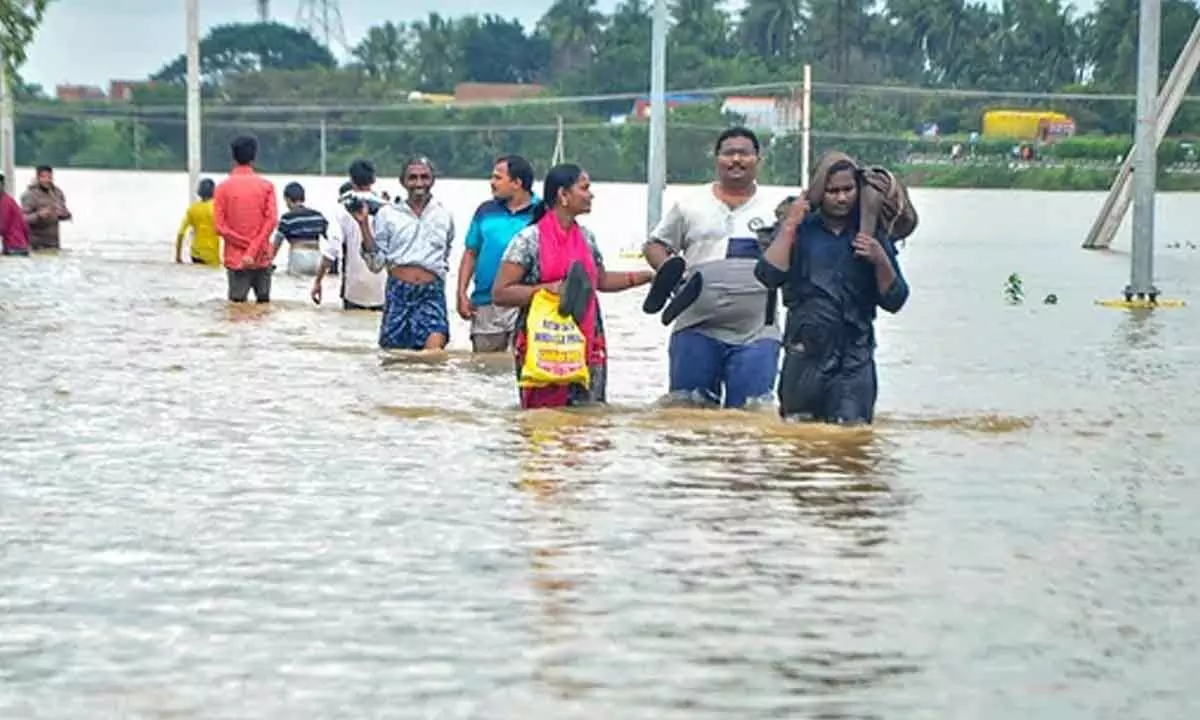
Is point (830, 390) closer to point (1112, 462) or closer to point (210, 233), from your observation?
point (1112, 462)

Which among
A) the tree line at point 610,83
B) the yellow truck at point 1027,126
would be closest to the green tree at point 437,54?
the tree line at point 610,83

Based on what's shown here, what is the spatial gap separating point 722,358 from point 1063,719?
17.5ft

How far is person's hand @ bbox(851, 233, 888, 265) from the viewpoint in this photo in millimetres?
10859

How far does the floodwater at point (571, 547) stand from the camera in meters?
7.11

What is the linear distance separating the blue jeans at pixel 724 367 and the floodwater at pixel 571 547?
0.52 ft

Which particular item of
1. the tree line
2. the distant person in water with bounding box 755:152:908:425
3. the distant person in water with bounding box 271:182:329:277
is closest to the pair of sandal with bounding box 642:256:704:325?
the distant person in water with bounding box 755:152:908:425

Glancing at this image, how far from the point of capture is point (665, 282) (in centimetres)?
1152

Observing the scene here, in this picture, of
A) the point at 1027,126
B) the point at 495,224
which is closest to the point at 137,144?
the point at 1027,126

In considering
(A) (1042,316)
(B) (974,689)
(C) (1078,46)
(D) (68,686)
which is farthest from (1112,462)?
(C) (1078,46)

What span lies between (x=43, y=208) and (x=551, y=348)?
23.7m

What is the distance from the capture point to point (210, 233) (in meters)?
29.5

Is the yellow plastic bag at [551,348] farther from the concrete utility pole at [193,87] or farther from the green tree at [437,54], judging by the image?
the green tree at [437,54]

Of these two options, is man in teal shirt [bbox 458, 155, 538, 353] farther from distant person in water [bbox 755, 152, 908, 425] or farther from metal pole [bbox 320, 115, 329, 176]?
metal pole [bbox 320, 115, 329, 176]

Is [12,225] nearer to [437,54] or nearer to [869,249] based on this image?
[869,249]
